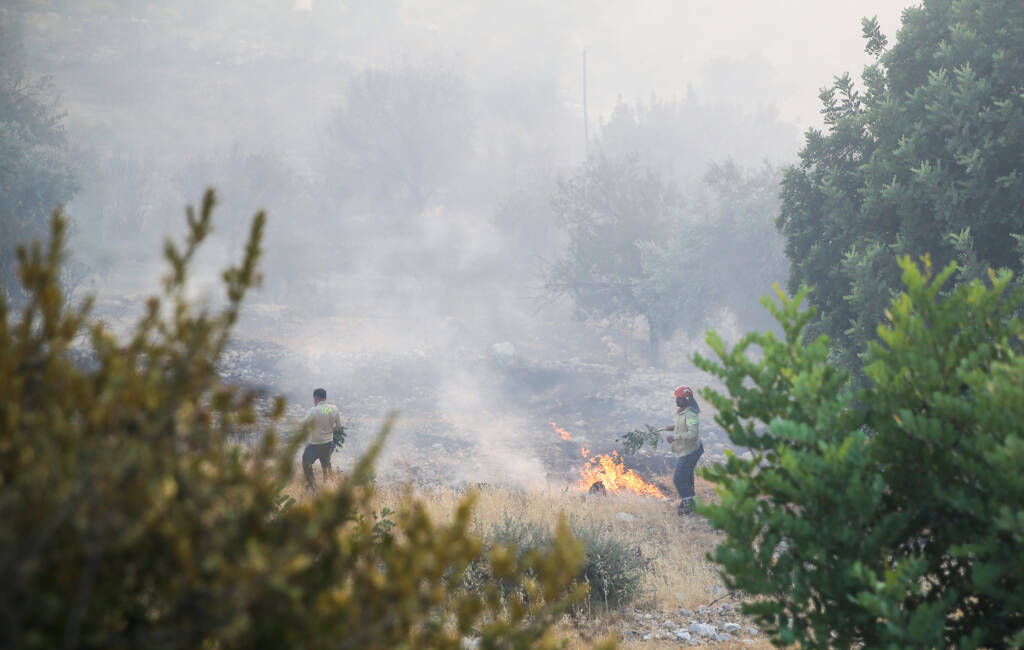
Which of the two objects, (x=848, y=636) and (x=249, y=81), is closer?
(x=848, y=636)

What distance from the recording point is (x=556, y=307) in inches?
1858

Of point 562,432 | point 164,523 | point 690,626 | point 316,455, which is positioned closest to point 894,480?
point 164,523

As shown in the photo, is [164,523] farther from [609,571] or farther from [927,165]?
[927,165]

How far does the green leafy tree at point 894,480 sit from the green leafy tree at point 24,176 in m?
27.1

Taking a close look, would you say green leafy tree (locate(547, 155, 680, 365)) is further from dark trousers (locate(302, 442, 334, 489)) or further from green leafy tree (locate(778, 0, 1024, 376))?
dark trousers (locate(302, 442, 334, 489))

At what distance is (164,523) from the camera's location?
1390 millimetres

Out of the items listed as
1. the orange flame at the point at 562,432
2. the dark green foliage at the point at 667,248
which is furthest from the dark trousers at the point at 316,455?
the dark green foliage at the point at 667,248

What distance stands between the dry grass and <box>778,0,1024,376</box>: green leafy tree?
13.5 ft

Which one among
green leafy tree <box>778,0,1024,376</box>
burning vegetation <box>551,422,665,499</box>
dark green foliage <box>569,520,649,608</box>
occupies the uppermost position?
green leafy tree <box>778,0,1024,376</box>

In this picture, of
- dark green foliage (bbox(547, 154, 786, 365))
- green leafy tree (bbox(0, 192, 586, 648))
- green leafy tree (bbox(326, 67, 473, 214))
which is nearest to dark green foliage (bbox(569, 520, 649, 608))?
green leafy tree (bbox(0, 192, 586, 648))

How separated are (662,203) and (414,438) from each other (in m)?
23.4

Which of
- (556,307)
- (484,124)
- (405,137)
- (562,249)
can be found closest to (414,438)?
(556,307)

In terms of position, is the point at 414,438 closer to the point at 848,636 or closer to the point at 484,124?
the point at 848,636

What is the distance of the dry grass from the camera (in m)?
6.60
